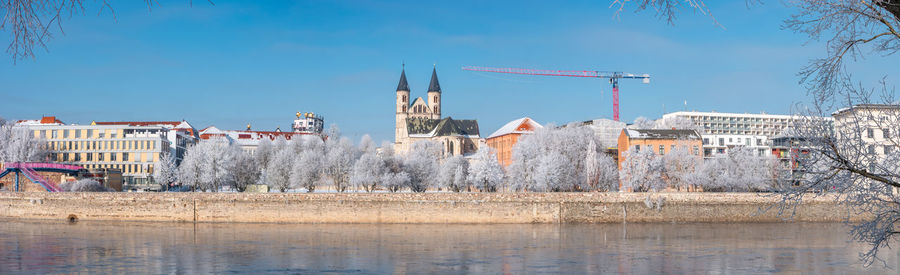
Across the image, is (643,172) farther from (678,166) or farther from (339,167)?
(339,167)

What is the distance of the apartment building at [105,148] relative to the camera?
316 ft

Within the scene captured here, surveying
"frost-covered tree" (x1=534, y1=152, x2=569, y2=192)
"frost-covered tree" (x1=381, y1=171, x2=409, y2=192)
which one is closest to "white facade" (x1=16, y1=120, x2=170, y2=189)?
"frost-covered tree" (x1=381, y1=171, x2=409, y2=192)

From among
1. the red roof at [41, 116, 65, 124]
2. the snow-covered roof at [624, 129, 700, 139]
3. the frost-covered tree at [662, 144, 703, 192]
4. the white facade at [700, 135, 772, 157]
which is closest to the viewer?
the frost-covered tree at [662, 144, 703, 192]

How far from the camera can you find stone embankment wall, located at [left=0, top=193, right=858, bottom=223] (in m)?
57.2

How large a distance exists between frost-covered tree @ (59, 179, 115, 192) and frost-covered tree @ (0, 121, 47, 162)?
22155mm

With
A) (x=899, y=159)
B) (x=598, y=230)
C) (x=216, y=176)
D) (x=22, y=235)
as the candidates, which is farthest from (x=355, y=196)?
(x=899, y=159)

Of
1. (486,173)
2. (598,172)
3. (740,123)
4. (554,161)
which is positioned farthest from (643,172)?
(740,123)

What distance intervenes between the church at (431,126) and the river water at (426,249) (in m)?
76.3

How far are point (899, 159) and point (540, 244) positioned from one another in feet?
102

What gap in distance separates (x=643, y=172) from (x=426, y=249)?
39.5m

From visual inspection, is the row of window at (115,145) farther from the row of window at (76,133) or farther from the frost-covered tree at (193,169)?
the frost-covered tree at (193,169)

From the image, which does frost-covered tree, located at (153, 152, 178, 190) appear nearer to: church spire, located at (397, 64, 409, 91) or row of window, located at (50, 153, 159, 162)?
row of window, located at (50, 153, 159, 162)

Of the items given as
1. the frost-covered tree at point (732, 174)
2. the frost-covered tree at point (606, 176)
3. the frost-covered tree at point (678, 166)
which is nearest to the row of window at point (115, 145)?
the frost-covered tree at point (606, 176)

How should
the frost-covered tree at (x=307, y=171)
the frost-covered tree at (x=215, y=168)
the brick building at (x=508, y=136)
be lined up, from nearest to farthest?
the frost-covered tree at (x=215, y=168) < the frost-covered tree at (x=307, y=171) < the brick building at (x=508, y=136)
